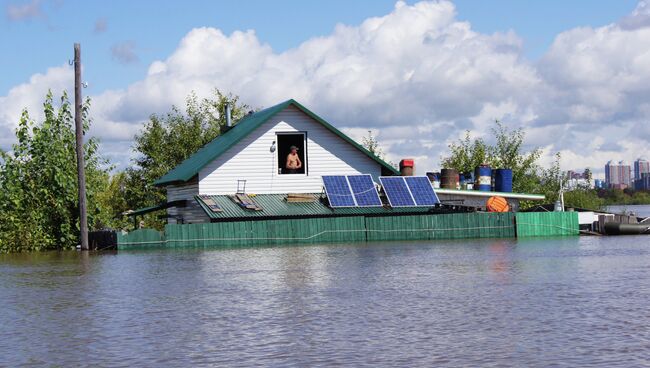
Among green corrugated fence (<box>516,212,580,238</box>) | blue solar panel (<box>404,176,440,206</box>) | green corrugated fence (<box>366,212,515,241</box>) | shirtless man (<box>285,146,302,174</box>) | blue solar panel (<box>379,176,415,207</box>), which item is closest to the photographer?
green corrugated fence (<box>366,212,515,241</box>)

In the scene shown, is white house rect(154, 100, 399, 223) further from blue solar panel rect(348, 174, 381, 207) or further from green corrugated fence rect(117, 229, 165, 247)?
green corrugated fence rect(117, 229, 165, 247)

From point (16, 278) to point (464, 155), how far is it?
149 ft

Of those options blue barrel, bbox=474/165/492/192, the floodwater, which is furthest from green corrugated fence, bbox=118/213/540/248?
the floodwater

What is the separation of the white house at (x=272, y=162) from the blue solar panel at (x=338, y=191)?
1162 millimetres

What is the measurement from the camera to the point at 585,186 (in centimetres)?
7394

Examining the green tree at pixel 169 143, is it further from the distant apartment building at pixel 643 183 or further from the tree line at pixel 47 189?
the distant apartment building at pixel 643 183

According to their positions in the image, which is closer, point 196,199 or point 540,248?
point 540,248

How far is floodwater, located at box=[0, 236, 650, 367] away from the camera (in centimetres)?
1282

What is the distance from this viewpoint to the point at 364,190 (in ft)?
142

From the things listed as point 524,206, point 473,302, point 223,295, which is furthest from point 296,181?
point 473,302

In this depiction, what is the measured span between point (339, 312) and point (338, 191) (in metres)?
26.0

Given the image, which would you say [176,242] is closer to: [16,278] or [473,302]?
[16,278]

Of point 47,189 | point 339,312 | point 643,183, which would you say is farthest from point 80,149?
point 643,183

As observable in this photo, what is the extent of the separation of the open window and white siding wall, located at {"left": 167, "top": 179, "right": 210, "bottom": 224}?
4.12 m
